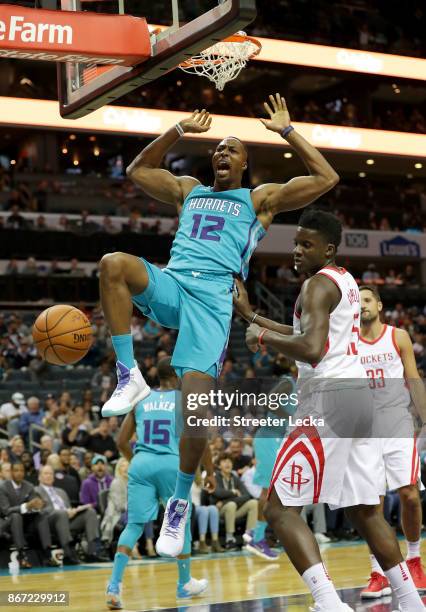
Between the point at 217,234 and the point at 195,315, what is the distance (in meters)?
0.48

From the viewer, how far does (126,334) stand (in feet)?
16.0

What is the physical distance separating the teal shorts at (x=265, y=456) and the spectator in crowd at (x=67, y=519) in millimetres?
1858

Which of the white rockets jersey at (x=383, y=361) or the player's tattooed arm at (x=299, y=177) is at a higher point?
the player's tattooed arm at (x=299, y=177)

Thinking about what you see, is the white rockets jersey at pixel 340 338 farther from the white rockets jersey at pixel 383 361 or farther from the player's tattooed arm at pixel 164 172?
the white rockets jersey at pixel 383 361

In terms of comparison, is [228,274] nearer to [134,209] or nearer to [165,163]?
[134,209]

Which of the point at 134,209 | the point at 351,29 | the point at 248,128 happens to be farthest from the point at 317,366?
the point at 351,29

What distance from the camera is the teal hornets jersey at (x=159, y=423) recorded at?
7848mm

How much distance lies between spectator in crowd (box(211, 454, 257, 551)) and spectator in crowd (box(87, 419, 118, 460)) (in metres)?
1.34

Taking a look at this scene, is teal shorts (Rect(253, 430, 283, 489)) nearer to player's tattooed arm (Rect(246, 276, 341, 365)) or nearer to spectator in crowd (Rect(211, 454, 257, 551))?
spectator in crowd (Rect(211, 454, 257, 551))

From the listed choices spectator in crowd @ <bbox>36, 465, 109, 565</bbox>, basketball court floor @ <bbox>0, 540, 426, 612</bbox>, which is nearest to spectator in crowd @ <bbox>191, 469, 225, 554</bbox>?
basketball court floor @ <bbox>0, 540, 426, 612</bbox>

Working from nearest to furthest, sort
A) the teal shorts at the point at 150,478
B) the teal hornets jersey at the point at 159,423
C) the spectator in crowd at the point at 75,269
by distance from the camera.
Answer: the teal shorts at the point at 150,478
the teal hornets jersey at the point at 159,423
the spectator in crowd at the point at 75,269

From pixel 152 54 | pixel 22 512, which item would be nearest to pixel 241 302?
pixel 152 54

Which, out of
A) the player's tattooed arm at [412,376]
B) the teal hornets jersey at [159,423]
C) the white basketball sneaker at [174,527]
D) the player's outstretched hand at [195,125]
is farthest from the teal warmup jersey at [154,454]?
the player's outstretched hand at [195,125]

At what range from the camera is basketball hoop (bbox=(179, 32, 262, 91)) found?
726 cm
